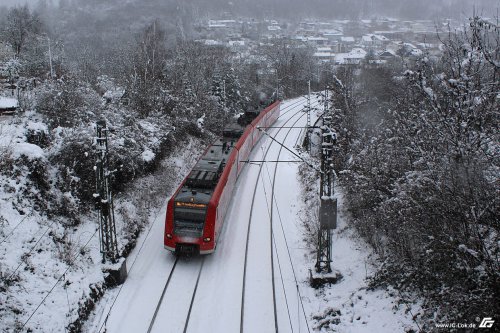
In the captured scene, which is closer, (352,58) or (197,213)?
(197,213)

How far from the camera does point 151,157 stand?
22.6 meters

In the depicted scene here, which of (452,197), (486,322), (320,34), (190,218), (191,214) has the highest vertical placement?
(320,34)

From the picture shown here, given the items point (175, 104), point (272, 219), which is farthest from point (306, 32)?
point (272, 219)

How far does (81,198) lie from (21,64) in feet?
68.6

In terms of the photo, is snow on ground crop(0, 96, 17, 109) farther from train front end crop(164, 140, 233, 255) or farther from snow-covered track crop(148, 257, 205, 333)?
snow-covered track crop(148, 257, 205, 333)

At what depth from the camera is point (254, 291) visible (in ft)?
48.0

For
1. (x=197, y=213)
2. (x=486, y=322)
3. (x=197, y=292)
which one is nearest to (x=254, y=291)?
(x=197, y=292)

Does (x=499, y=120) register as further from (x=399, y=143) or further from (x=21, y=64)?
(x=21, y=64)

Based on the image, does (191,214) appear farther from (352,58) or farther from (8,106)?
(352,58)

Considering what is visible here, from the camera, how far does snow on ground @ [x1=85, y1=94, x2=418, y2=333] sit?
1271 centimetres

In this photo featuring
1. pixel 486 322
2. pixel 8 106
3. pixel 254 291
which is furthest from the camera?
pixel 8 106

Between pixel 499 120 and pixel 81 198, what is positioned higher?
A: pixel 499 120

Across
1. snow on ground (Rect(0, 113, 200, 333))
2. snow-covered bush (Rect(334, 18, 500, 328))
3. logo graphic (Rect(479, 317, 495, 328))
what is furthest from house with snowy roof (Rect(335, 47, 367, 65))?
logo graphic (Rect(479, 317, 495, 328))

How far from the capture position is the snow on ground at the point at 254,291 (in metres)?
12.7
